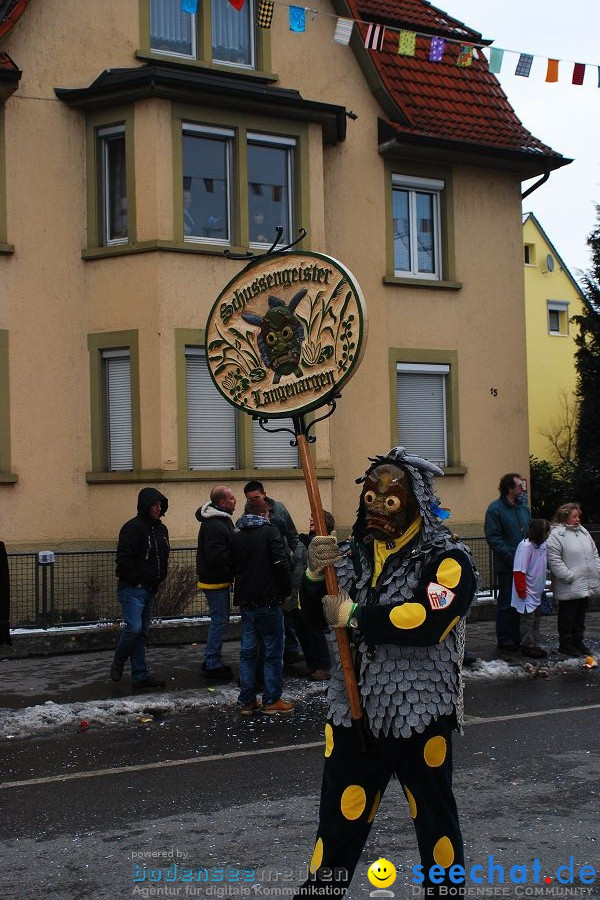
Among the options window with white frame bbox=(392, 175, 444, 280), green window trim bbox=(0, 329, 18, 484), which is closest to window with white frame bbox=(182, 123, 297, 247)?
window with white frame bbox=(392, 175, 444, 280)

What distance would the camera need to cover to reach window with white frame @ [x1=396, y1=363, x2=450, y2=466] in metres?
18.0

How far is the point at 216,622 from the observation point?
1059 cm

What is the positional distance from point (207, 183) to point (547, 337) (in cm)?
2566

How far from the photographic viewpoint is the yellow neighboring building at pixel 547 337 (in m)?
38.5

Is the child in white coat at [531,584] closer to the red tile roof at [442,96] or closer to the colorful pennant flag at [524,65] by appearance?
the colorful pennant flag at [524,65]

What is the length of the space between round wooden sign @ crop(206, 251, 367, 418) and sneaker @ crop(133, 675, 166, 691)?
5.62m

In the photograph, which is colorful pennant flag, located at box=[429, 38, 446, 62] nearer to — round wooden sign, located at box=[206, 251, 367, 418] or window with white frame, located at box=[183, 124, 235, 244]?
window with white frame, located at box=[183, 124, 235, 244]

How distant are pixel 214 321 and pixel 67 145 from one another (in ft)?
36.8

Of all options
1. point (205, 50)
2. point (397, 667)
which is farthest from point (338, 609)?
point (205, 50)

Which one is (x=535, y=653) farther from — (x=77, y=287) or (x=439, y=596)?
(x=439, y=596)

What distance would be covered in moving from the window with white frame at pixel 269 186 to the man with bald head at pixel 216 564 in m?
6.49

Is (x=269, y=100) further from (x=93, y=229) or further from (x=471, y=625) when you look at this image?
(x=471, y=625)

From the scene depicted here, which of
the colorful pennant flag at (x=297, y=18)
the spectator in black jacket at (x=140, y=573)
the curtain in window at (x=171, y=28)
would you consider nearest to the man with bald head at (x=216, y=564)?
the spectator in black jacket at (x=140, y=573)

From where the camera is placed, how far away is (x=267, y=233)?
16453mm
